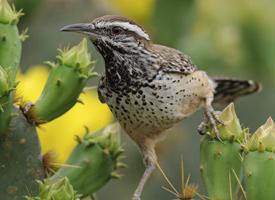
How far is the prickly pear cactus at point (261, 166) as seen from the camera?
2.38 metres

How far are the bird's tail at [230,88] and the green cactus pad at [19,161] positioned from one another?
1164mm

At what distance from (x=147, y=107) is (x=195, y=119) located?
2575 mm

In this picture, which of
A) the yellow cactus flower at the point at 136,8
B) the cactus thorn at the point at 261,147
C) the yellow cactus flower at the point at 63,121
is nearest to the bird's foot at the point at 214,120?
the cactus thorn at the point at 261,147

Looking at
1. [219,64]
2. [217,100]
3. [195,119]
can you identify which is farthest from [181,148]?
[217,100]

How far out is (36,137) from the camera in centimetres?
279

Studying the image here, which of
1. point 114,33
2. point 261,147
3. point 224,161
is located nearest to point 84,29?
point 114,33

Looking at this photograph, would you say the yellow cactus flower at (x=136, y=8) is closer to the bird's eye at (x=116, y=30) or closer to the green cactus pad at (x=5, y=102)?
the bird's eye at (x=116, y=30)

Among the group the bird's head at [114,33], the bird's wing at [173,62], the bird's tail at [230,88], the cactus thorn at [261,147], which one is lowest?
the bird's tail at [230,88]

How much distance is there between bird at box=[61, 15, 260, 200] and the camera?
124 inches

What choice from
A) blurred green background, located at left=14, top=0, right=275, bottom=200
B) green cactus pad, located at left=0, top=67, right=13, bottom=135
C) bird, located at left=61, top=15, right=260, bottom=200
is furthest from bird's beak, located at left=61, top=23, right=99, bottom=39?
blurred green background, located at left=14, top=0, right=275, bottom=200

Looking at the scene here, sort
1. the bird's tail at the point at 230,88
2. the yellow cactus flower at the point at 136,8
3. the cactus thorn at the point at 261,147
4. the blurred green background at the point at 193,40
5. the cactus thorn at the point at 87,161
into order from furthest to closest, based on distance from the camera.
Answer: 1. the yellow cactus flower at the point at 136,8
2. the blurred green background at the point at 193,40
3. the bird's tail at the point at 230,88
4. the cactus thorn at the point at 87,161
5. the cactus thorn at the point at 261,147

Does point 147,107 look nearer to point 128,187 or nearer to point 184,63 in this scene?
point 184,63

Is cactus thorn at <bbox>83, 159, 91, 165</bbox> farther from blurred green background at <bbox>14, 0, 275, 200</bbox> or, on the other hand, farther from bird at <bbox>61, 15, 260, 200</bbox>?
blurred green background at <bbox>14, 0, 275, 200</bbox>

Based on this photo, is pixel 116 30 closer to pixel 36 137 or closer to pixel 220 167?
pixel 36 137
